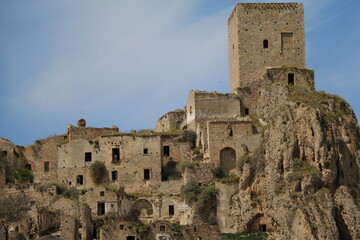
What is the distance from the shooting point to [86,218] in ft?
214

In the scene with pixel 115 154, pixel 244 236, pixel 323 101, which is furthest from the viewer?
pixel 115 154

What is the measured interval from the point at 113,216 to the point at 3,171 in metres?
9.87

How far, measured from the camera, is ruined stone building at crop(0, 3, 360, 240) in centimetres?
6388

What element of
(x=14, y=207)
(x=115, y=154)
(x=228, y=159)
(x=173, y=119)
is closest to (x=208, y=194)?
(x=228, y=159)

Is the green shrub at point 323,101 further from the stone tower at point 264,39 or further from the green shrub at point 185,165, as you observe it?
the green shrub at point 185,165

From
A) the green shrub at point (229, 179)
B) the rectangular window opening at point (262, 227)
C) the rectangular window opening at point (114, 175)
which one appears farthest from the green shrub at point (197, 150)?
the rectangular window opening at point (262, 227)

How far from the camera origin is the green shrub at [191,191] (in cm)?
6744

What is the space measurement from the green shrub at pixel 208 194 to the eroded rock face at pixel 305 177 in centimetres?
140

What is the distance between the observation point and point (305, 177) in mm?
63406

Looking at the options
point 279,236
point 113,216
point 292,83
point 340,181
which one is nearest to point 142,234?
point 113,216

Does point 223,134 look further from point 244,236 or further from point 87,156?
point 87,156

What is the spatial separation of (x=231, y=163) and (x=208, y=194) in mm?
4247

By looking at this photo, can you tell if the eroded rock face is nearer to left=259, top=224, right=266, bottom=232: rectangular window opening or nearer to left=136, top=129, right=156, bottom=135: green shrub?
left=259, top=224, right=266, bottom=232: rectangular window opening

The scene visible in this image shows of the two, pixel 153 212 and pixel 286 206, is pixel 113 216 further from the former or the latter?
pixel 286 206
